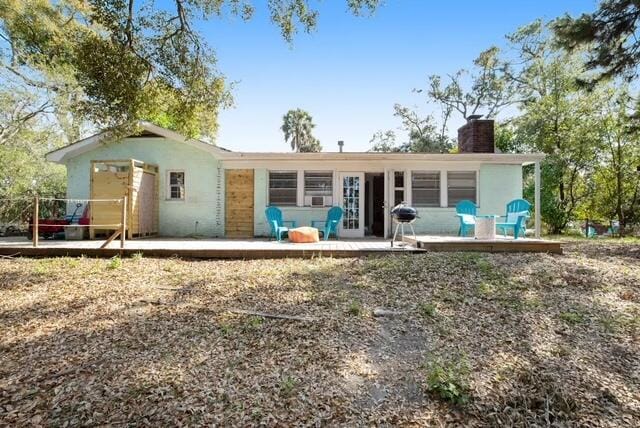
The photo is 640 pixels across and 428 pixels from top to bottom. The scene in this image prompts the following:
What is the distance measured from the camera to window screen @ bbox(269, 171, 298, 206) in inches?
414

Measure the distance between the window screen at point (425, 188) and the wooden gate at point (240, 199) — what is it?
4589 mm

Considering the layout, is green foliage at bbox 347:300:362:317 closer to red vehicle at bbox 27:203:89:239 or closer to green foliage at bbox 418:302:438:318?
green foliage at bbox 418:302:438:318

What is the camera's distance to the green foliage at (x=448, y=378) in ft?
8.70

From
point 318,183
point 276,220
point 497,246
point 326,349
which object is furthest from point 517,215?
point 326,349

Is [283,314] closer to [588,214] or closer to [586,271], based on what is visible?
[586,271]

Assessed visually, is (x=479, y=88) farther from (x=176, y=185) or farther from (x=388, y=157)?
(x=176, y=185)

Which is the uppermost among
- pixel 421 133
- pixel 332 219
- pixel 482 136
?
pixel 421 133

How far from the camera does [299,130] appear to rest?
98.7 ft

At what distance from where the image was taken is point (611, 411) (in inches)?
103

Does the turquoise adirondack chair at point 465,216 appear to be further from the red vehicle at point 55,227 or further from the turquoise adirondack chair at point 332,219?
the red vehicle at point 55,227

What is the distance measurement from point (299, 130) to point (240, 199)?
2053 centimetres

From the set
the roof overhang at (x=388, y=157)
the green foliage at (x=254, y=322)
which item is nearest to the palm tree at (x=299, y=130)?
the roof overhang at (x=388, y=157)

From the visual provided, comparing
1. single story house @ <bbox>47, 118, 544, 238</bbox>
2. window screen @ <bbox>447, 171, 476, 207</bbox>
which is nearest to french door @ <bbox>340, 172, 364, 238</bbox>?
single story house @ <bbox>47, 118, 544, 238</bbox>

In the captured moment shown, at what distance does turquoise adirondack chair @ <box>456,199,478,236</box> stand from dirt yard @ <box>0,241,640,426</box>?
10.1 ft
